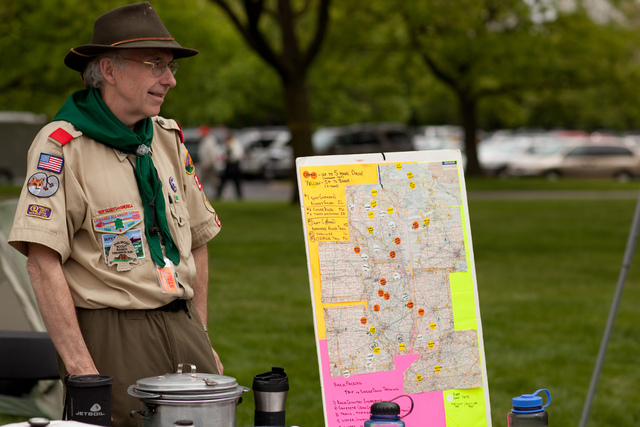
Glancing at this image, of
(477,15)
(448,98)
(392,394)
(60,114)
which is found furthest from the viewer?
(448,98)

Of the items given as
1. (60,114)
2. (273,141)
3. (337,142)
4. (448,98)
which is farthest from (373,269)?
(448,98)

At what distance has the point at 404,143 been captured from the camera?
33156 millimetres

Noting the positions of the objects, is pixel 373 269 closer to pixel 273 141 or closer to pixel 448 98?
pixel 273 141

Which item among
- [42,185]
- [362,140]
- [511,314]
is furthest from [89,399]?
[362,140]

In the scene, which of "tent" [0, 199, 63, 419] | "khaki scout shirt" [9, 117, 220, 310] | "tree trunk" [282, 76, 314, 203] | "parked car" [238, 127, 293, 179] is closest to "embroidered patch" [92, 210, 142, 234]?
"khaki scout shirt" [9, 117, 220, 310]

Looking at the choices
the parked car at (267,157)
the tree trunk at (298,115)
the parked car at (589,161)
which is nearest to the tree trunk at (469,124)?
the parked car at (589,161)

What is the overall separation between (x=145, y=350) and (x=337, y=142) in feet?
96.4

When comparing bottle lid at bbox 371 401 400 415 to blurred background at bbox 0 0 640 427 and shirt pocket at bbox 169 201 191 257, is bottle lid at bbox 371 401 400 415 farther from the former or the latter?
blurred background at bbox 0 0 640 427

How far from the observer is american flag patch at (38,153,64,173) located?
316 cm

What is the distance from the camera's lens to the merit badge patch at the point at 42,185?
3.15 meters

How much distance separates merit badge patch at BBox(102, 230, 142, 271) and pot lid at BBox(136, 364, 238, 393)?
44 cm

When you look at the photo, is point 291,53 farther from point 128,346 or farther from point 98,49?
point 128,346

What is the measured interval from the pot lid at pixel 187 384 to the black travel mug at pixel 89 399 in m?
0.10

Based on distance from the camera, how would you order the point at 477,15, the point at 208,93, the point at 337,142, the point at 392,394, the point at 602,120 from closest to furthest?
the point at 392,394 < the point at 477,15 < the point at 337,142 < the point at 208,93 < the point at 602,120
